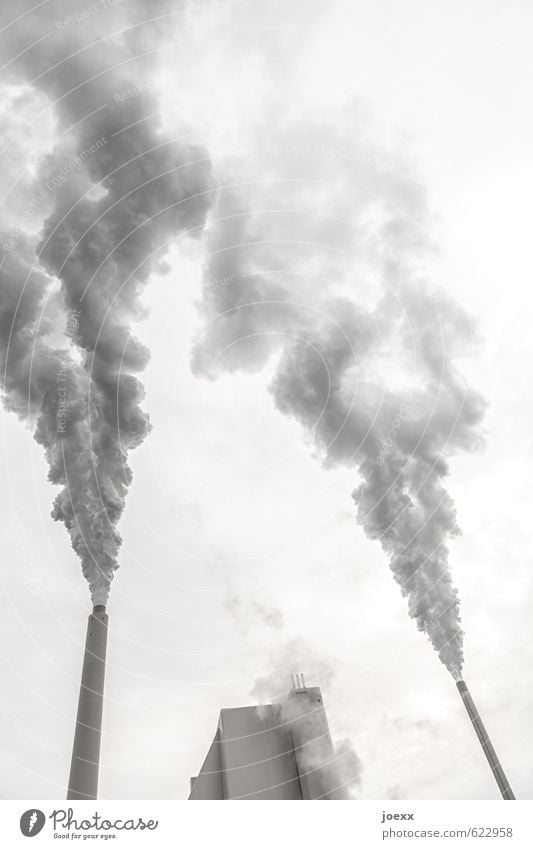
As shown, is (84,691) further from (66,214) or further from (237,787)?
(66,214)

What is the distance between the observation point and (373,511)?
113 ft

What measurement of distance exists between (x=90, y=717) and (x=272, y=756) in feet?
38.1

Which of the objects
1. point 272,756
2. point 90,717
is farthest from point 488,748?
point 90,717

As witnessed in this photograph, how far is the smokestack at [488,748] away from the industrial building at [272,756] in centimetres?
887

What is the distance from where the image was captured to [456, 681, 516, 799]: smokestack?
28.1 metres

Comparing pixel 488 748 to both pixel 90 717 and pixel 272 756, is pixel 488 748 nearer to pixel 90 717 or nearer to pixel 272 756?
pixel 272 756

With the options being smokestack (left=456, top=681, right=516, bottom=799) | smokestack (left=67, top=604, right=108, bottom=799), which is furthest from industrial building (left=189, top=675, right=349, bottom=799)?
smokestack (left=456, top=681, right=516, bottom=799)

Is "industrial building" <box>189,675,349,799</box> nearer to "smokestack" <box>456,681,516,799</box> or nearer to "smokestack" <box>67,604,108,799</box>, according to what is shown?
"smokestack" <box>67,604,108,799</box>

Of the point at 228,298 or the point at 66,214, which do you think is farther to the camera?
the point at 228,298

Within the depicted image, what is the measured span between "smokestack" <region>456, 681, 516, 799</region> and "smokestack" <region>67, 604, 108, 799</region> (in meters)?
23.1

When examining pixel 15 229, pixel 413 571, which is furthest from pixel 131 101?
pixel 413 571
